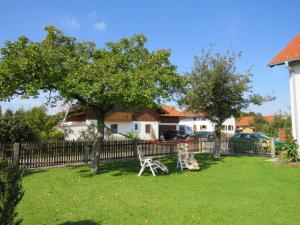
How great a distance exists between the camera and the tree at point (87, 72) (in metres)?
11.3

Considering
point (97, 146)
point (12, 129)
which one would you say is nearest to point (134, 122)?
point (12, 129)

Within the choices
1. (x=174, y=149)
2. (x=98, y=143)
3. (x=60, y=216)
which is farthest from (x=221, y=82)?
(x=60, y=216)

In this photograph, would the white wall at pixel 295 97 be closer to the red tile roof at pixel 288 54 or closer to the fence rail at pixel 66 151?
the red tile roof at pixel 288 54

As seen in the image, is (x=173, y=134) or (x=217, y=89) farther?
(x=173, y=134)

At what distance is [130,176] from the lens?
1241 centimetres

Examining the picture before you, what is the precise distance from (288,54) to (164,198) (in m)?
12.7

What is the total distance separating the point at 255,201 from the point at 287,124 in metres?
48.5

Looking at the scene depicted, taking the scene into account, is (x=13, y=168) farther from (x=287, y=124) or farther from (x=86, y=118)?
(x=287, y=124)

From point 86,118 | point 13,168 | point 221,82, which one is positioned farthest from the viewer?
point 86,118

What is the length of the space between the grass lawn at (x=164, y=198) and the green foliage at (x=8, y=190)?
2.00 meters

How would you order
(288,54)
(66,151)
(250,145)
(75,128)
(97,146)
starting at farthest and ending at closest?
(75,128) < (250,145) < (288,54) < (66,151) < (97,146)

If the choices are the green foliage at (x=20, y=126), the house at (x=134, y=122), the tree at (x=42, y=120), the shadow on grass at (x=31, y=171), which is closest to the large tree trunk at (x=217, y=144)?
the shadow on grass at (x=31, y=171)

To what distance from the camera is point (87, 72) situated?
11547 mm

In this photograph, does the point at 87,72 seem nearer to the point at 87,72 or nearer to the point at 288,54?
the point at 87,72
